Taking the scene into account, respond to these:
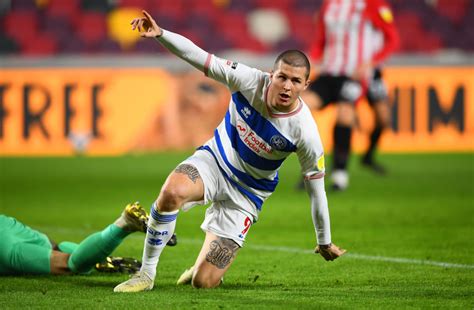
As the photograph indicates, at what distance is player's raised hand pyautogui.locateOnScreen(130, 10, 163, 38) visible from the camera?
195 inches

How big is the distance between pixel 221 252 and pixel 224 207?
11.2 inches

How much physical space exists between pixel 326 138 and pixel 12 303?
403 inches

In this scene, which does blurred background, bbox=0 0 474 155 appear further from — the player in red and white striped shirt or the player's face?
the player's face

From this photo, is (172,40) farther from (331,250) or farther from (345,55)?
(345,55)

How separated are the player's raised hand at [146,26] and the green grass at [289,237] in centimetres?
130

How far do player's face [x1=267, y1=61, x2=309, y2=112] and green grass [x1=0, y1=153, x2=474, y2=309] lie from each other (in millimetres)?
962

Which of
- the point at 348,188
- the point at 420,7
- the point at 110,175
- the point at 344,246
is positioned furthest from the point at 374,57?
the point at 420,7

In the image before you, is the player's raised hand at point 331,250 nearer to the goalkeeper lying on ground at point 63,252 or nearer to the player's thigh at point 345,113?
the goalkeeper lying on ground at point 63,252

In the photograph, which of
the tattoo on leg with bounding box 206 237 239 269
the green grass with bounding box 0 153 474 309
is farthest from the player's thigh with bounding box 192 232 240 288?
the green grass with bounding box 0 153 474 309

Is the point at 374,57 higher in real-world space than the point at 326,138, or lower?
higher

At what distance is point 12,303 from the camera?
4.55 m

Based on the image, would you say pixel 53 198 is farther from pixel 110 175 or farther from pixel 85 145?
pixel 85 145

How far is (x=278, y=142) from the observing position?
5137 millimetres

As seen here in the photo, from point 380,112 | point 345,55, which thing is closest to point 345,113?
point 345,55
